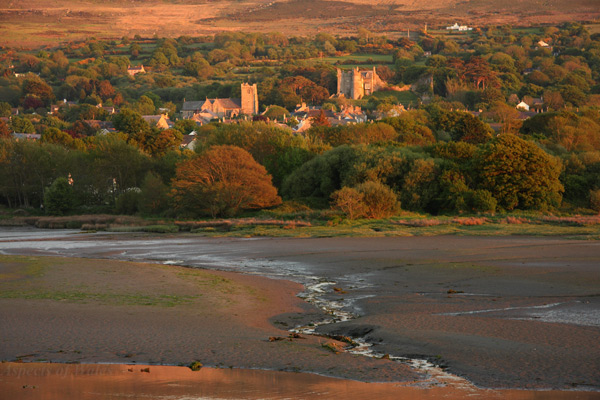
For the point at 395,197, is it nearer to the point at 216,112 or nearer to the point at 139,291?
the point at 139,291

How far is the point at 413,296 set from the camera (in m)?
17.0

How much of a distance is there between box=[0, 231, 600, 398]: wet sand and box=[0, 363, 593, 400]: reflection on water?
12.3 inches

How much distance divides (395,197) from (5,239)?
23561mm

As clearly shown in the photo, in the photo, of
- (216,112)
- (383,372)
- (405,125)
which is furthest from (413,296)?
(216,112)

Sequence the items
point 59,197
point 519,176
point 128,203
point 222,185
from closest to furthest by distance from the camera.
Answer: point 519,176 → point 222,185 → point 128,203 → point 59,197

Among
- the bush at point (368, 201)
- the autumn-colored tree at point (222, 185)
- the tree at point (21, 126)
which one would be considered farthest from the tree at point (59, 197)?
the tree at point (21, 126)

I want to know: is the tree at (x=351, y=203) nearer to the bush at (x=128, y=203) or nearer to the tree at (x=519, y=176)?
the tree at (x=519, y=176)

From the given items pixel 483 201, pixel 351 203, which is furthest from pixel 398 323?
pixel 483 201

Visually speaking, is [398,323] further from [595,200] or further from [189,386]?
[595,200]

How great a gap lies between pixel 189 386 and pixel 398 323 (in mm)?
5108

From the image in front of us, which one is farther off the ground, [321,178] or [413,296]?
[413,296]

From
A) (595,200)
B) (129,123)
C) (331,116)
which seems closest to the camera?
(595,200)

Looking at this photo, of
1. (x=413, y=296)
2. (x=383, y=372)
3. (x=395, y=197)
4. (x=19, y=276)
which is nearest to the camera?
(x=383, y=372)

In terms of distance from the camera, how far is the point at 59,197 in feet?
191
